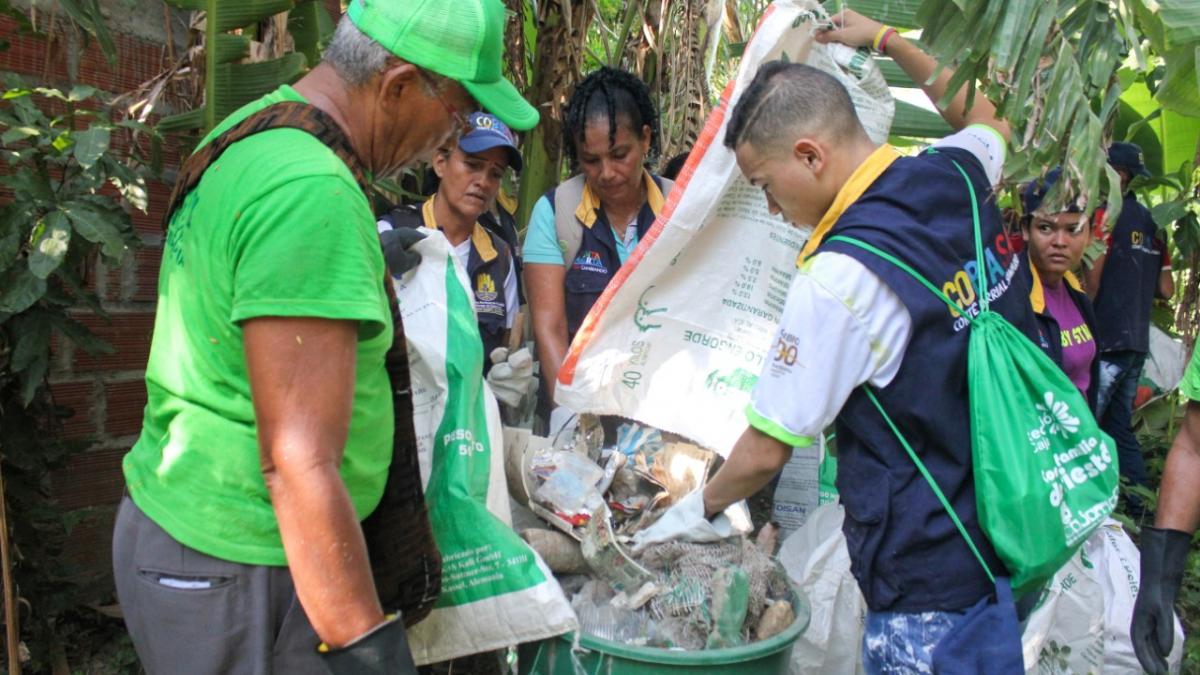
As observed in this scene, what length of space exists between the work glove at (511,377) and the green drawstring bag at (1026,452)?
130 centimetres

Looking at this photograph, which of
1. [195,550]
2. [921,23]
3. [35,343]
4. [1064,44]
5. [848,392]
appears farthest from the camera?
[35,343]

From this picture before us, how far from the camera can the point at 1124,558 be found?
3008 millimetres

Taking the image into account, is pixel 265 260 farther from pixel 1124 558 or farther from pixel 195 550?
pixel 1124 558

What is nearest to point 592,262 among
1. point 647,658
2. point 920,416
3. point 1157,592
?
point 647,658

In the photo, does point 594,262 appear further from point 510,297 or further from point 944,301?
point 944,301

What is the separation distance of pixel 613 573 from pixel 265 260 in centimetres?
133

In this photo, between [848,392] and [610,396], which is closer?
[848,392]

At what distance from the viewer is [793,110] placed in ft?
5.78

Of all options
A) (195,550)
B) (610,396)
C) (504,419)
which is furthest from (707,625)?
(195,550)

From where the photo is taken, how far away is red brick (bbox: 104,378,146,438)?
308 cm

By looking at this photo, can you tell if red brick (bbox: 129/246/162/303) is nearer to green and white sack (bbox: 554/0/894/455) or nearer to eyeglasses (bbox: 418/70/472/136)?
Answer: green and white sack (bbox: 554/0/894/455)

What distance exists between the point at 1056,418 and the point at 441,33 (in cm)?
122

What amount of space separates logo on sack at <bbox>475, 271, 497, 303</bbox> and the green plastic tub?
1.30m

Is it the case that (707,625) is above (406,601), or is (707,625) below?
below
